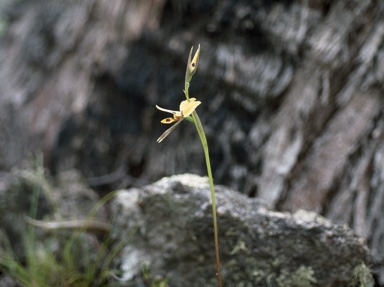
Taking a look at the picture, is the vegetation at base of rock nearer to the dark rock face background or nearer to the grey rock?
the grey rock

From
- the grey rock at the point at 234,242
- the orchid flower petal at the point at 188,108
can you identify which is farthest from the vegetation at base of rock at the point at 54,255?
the orchid flower petal at the point at 188,108

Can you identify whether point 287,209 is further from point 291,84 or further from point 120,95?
point 120,95

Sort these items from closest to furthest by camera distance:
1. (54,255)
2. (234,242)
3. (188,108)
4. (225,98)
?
(188,108)
(234,242)
(54,255)
(225,98)

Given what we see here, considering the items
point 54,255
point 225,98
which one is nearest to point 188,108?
point 225,98

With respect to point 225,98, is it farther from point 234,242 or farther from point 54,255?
point 54,255

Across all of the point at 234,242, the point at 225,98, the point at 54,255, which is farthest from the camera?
the point at 225,98

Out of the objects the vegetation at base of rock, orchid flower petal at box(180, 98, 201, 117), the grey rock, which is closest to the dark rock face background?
the grey rock
